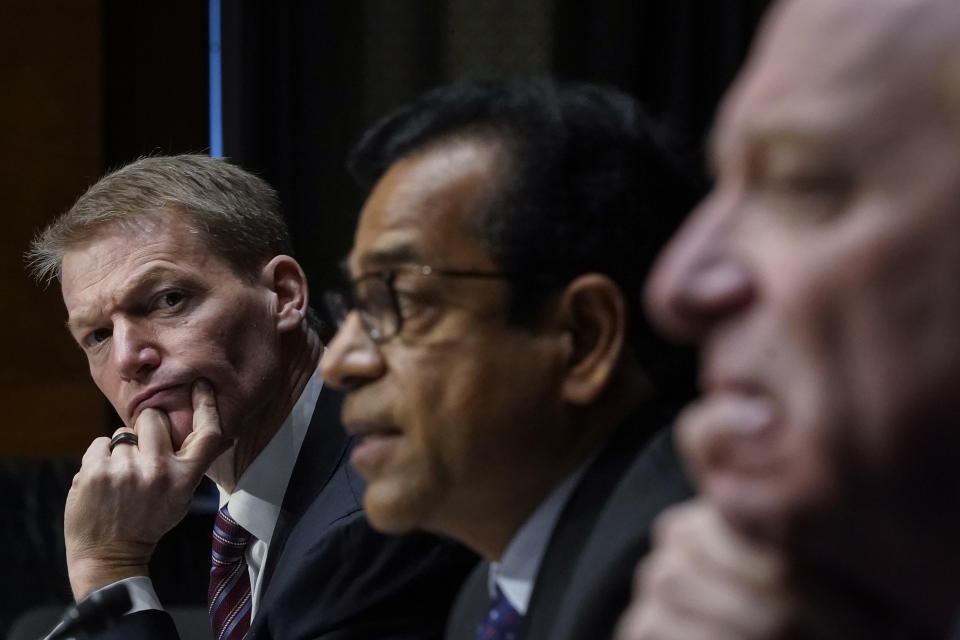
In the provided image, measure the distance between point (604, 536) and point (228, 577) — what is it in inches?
39.0

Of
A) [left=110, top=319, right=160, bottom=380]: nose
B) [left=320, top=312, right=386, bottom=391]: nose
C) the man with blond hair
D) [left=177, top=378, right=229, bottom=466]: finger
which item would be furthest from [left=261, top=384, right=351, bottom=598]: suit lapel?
[left=320, top=312, right=386, bottom=391]: nose

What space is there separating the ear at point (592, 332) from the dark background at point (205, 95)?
1.76 meters

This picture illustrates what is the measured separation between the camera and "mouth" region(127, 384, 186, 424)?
1853mm

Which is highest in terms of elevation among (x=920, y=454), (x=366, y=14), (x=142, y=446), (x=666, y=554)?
(x=920, y=454)

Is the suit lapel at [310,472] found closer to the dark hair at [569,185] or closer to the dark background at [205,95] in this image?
the dark hair at [569,185]

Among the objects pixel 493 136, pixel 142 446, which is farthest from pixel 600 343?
pixel 142 446

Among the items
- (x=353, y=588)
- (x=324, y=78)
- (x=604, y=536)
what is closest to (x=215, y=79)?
(x=324, y=78)

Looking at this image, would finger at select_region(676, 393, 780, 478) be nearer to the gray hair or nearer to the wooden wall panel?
the gray hair

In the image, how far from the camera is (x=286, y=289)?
6.46ft

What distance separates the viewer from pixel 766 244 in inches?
21.9

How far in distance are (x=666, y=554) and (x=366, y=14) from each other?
2679 mm

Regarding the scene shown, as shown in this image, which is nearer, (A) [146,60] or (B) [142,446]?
(B) [142,446]

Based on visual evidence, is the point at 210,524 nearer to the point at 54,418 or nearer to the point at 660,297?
the point at 54,418

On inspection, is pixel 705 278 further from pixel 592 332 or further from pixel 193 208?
pixel 193 208
